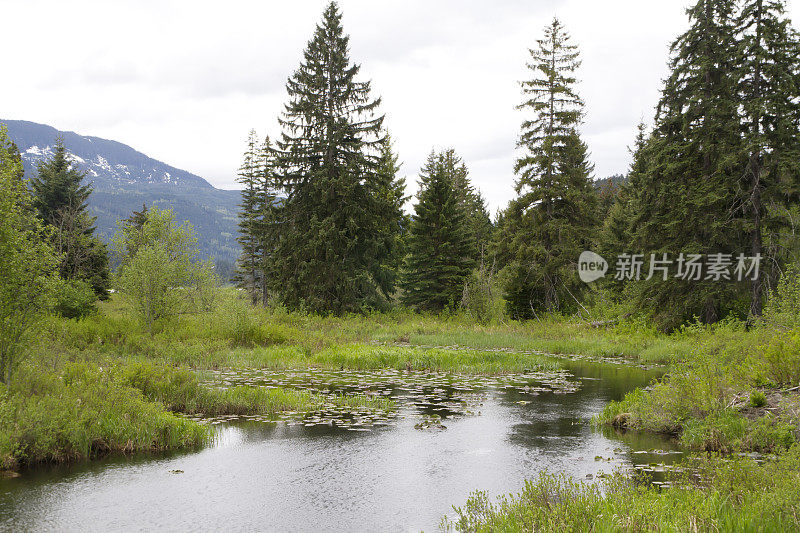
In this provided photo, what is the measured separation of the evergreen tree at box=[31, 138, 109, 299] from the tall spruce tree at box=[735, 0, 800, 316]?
1386 inches

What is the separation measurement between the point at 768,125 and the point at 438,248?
19992mm

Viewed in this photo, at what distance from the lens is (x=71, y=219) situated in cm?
3158

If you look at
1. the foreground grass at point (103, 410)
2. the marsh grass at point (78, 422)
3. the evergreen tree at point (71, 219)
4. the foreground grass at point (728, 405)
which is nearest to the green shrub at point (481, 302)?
the foreground grass at point (728, 405)

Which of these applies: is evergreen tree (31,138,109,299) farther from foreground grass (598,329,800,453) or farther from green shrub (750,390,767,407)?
green shrub (750,390,767,407)

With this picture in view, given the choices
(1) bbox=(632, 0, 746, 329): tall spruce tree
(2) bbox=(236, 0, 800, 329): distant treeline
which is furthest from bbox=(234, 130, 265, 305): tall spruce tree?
(1) bbox=(632, 0, 746, 329): tall spruce tree

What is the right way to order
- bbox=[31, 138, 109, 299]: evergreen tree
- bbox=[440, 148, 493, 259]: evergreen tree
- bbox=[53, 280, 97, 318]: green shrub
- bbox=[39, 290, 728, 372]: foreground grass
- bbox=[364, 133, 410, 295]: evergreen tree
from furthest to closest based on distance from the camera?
bbox=[440, 148, 493, 259]: evergreen tree
bbox=[364, 133, 410, 295]: evergreen tree
bbox=[31, 138, 109, 299]: evergreen tree
bbox=[53, 280, 97, 318]: green shrub
bbox=[39, 290, 728, 372]: foreground grass

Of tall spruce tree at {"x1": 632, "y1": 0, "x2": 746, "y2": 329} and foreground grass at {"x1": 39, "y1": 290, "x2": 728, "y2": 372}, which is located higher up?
tall spruce tree at {"x1": 632, "y1": 0, "x2": 746, "y2": 329}

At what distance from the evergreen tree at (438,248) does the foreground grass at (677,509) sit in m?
30.2

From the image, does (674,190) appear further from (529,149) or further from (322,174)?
Answer: (322,174)

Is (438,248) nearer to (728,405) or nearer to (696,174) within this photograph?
(696,174)

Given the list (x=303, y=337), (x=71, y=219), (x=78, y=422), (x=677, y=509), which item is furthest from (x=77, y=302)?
(x=677, y=509)

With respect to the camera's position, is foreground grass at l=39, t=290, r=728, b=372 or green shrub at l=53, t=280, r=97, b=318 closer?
foreground grass at l=39, t=290, r=728, b=372

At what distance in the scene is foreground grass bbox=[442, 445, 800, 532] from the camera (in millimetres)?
4797

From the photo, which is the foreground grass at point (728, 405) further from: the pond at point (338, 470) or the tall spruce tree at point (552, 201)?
the tall spruce tree at point (552, 201)
